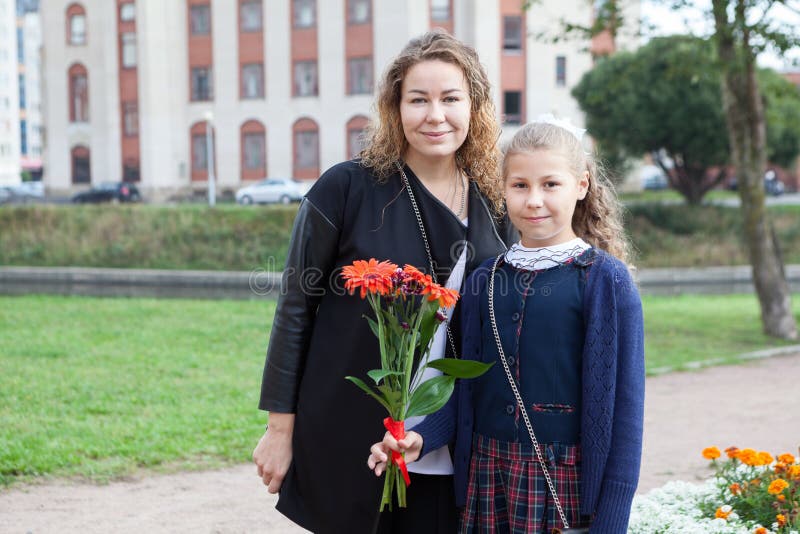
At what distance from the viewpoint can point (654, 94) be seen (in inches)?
929

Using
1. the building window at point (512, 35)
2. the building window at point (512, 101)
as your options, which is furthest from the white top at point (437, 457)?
the building window at point (512, 35)

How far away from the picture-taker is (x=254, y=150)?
134 feet

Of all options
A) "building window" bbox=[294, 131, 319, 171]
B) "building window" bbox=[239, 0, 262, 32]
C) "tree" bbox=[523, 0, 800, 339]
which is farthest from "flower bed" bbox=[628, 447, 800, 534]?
"building window" bbox=[239, 0, 262, 32]

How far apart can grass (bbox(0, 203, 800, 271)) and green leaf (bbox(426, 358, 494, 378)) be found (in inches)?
572

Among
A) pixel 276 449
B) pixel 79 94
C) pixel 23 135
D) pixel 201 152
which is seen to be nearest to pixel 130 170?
→ pixel 201 152

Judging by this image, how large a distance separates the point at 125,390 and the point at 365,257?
525 cm

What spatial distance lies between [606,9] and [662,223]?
11713 mm

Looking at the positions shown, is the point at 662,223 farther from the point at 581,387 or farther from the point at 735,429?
the point at 581,387

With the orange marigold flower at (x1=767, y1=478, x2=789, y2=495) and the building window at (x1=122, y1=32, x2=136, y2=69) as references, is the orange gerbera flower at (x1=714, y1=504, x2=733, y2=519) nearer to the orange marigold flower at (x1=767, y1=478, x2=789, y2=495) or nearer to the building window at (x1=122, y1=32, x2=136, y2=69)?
the orange marigold flower at (x1=767, y1=478, x2=789, y2=495)

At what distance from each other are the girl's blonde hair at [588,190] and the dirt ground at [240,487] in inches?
104

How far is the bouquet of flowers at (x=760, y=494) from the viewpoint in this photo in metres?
3.34

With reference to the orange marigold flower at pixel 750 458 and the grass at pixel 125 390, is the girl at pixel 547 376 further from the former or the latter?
the grass at pixel 125 390

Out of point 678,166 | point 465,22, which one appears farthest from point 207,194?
point 678,166

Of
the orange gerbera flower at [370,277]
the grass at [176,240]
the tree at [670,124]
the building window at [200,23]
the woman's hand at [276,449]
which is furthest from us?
the building window at [200,23]
